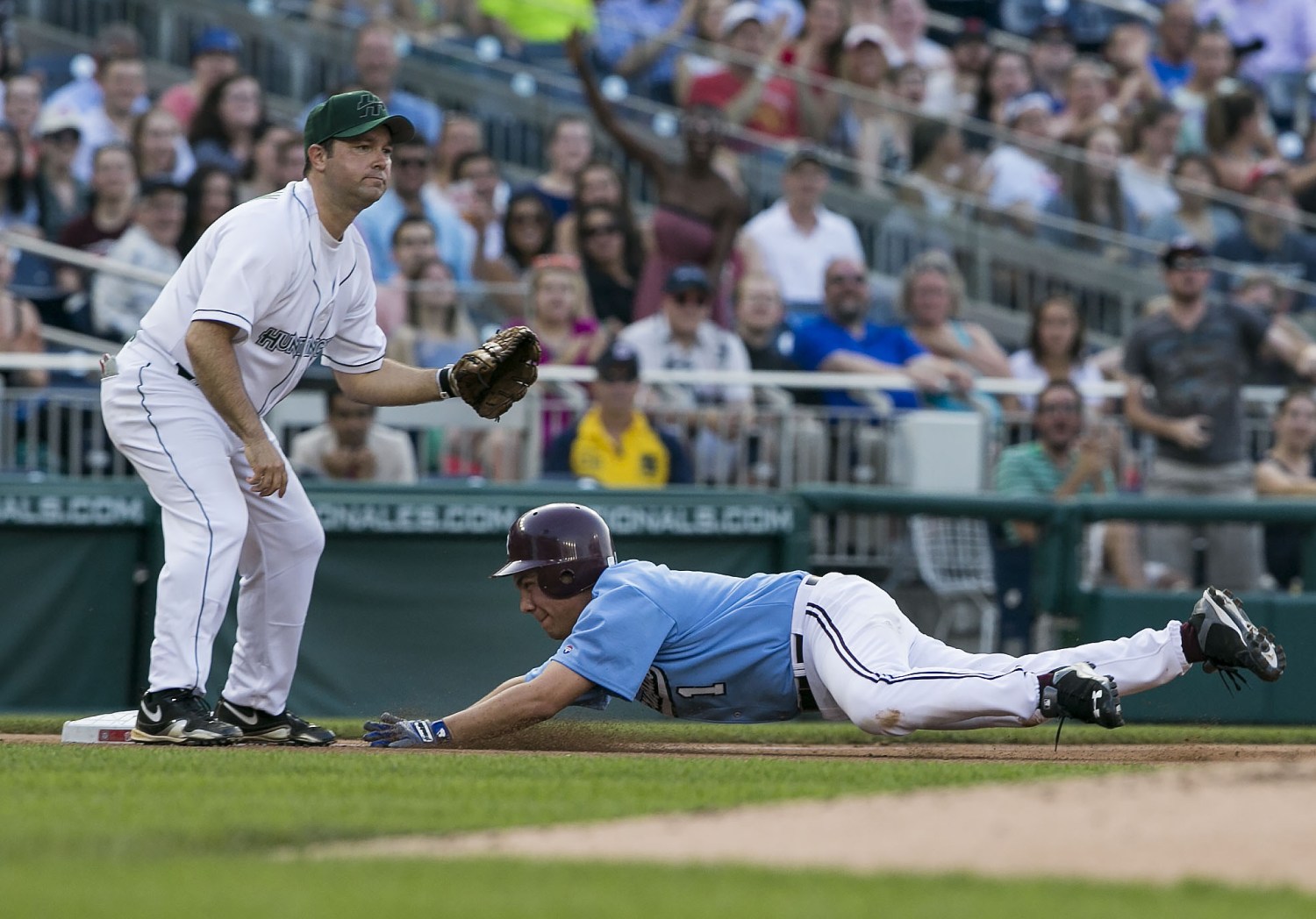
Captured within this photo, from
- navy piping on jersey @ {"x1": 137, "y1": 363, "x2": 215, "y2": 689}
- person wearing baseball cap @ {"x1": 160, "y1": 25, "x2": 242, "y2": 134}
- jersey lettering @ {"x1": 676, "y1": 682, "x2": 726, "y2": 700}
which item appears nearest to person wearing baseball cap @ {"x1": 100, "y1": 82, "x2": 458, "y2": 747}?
navy piping on jersey @ {"x1": 137, "y1": 363, "x2": 215, "y2": 689}

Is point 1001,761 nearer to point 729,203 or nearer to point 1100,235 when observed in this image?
point 729,203

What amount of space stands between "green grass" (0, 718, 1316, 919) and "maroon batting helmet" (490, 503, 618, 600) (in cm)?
57

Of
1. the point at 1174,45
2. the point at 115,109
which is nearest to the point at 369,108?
the point at 115,109

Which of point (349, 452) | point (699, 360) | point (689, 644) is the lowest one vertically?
point (689, 644)

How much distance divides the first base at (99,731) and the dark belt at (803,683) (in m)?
2.29

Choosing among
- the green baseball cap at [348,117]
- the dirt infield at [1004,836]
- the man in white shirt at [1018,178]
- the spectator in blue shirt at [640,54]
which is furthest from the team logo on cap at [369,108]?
the man in white shirt at [1018,178]

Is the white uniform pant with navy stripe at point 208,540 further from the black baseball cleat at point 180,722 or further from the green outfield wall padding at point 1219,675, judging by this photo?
the green outfield wall padding at point 1219,675

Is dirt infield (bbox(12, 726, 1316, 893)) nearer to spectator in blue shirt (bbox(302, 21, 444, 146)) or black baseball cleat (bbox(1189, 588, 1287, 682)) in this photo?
black baseball cleat (bbox(1189, 588, 1287, 682))

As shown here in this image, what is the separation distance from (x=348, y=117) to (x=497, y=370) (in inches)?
39.3

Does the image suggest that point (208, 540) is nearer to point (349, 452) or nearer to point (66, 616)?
point (66, 616)

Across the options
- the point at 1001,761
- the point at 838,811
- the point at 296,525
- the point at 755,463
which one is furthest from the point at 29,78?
the point at 838,811

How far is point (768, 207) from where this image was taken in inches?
541

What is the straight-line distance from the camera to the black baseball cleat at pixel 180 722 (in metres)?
6.38

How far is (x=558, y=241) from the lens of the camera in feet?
41.1
